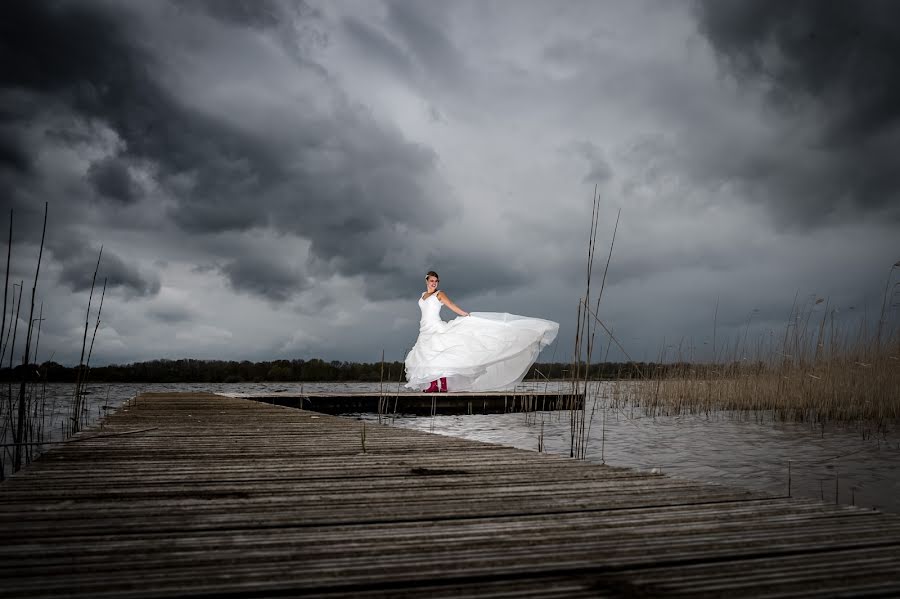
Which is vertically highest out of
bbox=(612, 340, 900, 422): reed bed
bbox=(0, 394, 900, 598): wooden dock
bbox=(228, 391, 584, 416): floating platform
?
bbox=(612, 340, 900, 422): reed bed

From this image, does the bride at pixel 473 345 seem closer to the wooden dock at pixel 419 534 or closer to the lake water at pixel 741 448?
the lake water at pixel 741 448

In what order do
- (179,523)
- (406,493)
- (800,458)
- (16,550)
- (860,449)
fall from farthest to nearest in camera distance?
(860,449), (800,458), (406,493), (179,523), (16,550)

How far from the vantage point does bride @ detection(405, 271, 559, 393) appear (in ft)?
33.3

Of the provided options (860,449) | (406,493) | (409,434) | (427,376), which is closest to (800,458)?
(860,449)

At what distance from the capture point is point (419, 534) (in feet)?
4.02

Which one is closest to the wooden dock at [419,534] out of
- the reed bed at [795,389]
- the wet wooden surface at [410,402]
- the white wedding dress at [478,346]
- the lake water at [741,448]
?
the lake water at [741,448]

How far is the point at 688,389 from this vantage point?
912 centimetres

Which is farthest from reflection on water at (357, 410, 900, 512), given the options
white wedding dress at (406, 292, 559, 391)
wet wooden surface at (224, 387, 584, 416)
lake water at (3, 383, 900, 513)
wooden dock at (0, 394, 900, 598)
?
white wedding dress at (406, 292, 559, 391)

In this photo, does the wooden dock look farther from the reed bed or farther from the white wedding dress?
the white wedding dress

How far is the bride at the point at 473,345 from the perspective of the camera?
1015 cm

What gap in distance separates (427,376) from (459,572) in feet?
32.1

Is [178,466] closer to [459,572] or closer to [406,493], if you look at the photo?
→ [406,493]

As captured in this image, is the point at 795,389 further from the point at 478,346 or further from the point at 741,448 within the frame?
the point at 478,346

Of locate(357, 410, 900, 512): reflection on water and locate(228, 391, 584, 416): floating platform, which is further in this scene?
locate(228, 391, 584, 416): floating platform
